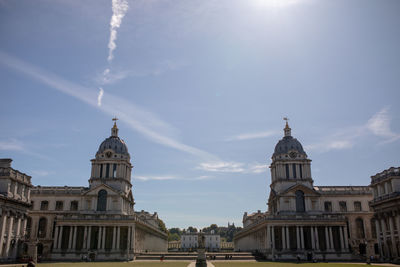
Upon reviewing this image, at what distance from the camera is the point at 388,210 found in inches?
2413

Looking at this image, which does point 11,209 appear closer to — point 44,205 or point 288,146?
point 44,205

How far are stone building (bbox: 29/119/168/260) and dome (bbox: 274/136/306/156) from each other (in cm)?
3802

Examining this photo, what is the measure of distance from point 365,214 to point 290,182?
20166 mm

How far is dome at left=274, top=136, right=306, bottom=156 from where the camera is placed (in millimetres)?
86188

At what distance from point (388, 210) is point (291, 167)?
2625 cm

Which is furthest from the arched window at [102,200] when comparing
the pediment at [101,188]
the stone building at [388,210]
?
the stone building at [388,210]

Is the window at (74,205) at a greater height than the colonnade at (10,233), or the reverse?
the window at (74,205)

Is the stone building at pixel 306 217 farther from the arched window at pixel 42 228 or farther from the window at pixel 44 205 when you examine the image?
the window at pixel 44 205

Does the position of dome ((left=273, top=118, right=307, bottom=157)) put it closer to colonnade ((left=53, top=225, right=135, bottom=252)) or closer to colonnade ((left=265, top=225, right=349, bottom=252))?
colonnade ((left=265, top=225, right=349, bottom=252))

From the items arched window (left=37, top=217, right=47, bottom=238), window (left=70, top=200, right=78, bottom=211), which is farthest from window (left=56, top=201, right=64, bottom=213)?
arched window (left=37, top=217, right=47, bottom=238)

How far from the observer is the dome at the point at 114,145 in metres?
85.0

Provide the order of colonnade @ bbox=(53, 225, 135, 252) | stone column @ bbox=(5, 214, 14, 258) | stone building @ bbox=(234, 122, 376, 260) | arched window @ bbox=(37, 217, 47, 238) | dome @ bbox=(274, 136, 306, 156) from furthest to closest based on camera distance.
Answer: dome @ bbox=(274, 136, 306, 156)
arched window @ bbox=(37, 217, 47, 238)
stone building @ bbox=(234, 122, 376, 260)
colonnade @ bbox=(53, 225, 135, 252)
stone column @ bbox=(5, 214, 14, 258)

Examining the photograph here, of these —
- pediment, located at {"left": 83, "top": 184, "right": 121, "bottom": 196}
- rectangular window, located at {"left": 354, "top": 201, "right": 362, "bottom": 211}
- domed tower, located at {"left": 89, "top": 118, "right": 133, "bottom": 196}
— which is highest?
domed tower, located at {"left": 89, "top": 118, "right": 133, "bottom": 196}

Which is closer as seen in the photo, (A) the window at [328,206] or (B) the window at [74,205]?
(B) the window at [74,205]
